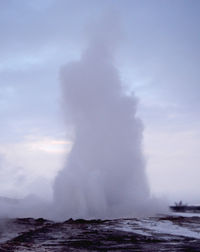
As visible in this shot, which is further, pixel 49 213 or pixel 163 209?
pixel 163 209

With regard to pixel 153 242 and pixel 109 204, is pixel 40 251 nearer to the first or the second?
pixel 153 242

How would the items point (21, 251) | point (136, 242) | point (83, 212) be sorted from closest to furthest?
point (21, 251) < point (136, 242) < point (83, 212)

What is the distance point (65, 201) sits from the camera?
5516 cm

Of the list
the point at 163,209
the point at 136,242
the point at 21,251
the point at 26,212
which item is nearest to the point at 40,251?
the point at 21,251

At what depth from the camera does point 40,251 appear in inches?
647

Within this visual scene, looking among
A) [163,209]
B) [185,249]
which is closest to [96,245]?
[185,249]

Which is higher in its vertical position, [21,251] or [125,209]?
[125,209]

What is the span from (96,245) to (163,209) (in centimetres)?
5164

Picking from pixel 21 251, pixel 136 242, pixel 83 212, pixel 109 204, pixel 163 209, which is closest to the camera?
pixel 21 251

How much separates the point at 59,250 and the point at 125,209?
43.1 metres

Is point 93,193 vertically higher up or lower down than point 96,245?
higher up

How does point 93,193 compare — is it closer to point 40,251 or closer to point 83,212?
point 83,212

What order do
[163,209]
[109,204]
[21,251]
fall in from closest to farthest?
1. [21,251]
2. [109,204]
3. [163,209]

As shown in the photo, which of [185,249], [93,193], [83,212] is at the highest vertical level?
[93,193]
